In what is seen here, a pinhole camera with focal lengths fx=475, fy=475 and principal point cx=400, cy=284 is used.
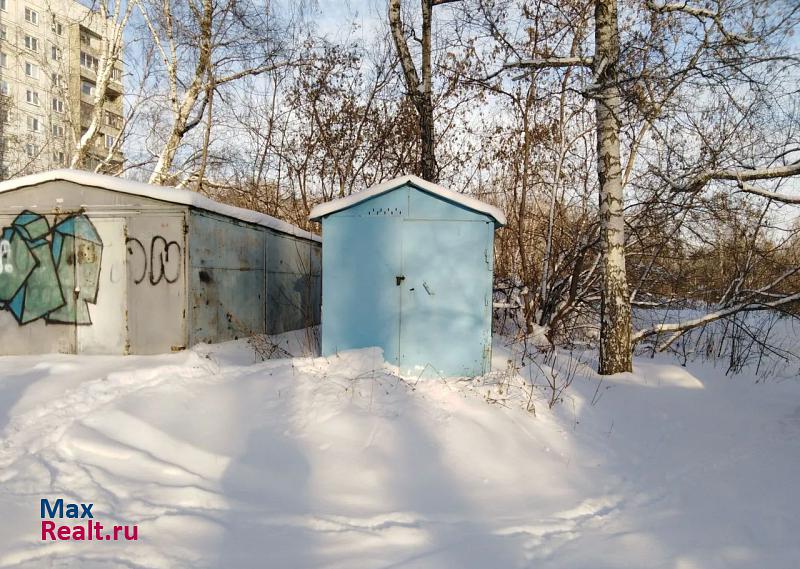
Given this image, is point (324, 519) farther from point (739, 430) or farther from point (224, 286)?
point (224, 286)

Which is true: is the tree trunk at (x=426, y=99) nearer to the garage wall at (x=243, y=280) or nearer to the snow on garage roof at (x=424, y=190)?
the garage wall at (x=243, y=280)

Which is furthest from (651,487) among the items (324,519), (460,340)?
(460,340)

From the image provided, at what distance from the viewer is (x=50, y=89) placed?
1548 centimetres

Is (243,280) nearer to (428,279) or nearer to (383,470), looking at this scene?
(428,279)

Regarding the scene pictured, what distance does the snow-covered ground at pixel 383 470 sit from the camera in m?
2.48

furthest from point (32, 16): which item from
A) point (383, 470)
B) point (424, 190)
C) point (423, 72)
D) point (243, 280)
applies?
point (383, 470)

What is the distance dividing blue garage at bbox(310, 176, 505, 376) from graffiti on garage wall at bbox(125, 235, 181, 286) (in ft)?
8.27

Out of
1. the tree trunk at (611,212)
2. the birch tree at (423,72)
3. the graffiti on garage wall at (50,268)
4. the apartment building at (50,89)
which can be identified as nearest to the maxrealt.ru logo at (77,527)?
the graffiti on garage wall at (50,268)

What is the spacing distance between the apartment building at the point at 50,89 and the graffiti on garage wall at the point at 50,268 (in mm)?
7613

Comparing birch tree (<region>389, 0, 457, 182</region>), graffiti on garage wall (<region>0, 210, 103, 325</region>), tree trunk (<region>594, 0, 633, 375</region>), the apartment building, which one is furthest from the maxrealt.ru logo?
the apartment building

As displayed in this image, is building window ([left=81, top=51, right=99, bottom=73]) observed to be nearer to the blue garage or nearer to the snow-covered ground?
the snow-covered ground

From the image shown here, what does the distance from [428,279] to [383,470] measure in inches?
109

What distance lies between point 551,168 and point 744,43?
13.4ft

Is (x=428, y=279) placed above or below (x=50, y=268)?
below
